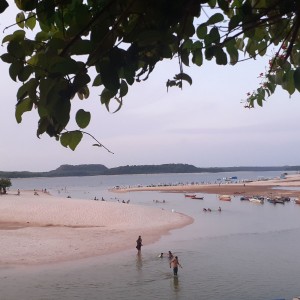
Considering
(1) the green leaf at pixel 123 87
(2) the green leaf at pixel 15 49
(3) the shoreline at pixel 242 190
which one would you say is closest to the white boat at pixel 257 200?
(3) the shoreline at pixel 242 190

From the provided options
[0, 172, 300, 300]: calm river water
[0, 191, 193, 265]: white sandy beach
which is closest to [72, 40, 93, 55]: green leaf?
[0, 172, 300, 300]: calm river water

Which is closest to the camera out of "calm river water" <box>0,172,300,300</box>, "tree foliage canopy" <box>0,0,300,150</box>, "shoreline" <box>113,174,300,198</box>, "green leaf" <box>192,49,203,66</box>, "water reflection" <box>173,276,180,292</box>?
"tree foliage canopy" <box>0,0,300,150</box>

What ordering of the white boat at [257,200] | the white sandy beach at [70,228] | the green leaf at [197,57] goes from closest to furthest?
the green leaf at [197,57] → the white sandy beach at [70,228] → the white boat at [257,200]

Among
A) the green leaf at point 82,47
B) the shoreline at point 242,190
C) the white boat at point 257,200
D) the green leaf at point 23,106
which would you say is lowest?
the white boat at point 257,200

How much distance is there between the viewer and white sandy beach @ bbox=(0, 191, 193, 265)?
65.3 feet

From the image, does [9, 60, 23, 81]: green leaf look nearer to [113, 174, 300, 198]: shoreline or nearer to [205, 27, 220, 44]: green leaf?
[205, 27, 220, 44]: green leaf

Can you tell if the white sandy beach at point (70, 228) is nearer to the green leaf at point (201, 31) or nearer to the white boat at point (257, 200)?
the white boat at point (257, 200)

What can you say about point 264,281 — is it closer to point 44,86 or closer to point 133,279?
point 133,279

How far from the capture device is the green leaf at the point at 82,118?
5.15ft

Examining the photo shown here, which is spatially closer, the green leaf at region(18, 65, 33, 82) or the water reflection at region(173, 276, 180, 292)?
the green leaf at region(18, 65, 33, 82)

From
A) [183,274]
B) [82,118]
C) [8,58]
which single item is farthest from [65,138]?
[183,274]

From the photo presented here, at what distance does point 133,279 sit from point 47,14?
14.6 meters

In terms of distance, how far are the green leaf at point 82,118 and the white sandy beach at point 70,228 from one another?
57.4 ft

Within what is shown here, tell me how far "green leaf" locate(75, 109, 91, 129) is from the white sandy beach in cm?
1748
